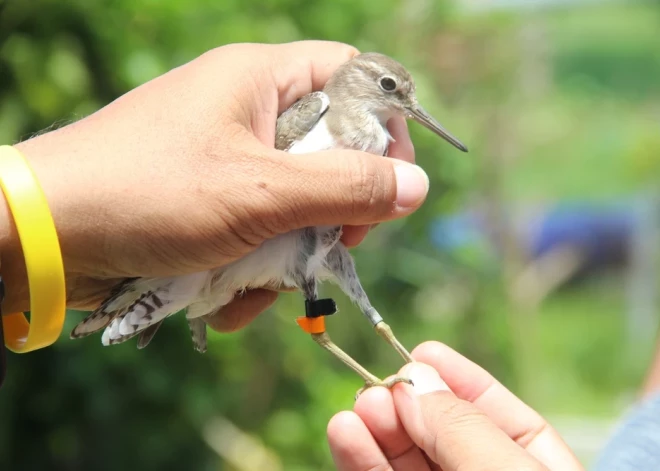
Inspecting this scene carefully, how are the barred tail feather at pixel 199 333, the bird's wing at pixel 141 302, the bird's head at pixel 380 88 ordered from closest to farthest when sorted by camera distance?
the bird's wing at pixel 141 302 < the barred tail feather at pixel 199 333 < the bird's head at pixel 380 88

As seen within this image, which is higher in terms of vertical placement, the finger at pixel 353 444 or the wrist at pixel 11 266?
the wrist at pixel 11 266

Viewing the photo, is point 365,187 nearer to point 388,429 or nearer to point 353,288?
point 353,288

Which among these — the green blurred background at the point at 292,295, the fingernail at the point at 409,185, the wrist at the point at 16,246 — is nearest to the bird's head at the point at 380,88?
the fingernail at the point at 409,185

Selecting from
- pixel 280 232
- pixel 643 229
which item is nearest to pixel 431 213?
pixel 280 232

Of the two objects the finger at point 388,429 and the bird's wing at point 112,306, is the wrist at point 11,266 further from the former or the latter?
the finger at point 388,429

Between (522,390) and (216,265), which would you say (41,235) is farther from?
(522,390)

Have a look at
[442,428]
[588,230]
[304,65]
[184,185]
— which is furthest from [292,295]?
[588,230]

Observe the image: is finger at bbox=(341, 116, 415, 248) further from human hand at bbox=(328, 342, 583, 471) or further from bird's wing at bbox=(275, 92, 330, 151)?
human hand at bbox=(328, 342, 583, 471)
